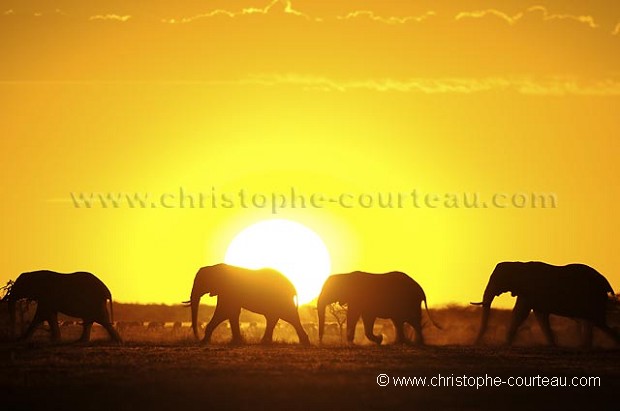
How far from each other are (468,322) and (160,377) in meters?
36.6

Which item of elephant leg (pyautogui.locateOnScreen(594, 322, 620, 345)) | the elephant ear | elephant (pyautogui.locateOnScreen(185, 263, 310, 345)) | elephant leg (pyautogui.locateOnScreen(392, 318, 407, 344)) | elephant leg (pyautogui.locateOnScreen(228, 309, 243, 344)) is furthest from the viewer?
the elephant ear

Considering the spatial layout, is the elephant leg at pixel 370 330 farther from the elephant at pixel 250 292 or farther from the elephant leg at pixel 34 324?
the elephant leg at pixel 34 324

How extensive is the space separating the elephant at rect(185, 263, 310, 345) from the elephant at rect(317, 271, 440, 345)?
168cm

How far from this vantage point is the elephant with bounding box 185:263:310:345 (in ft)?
163

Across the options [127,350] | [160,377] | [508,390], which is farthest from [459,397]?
[127,350]

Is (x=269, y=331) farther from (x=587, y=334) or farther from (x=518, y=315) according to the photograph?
(x=587, y=334)

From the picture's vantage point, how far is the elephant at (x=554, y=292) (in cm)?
4847

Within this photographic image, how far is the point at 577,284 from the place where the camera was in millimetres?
48750

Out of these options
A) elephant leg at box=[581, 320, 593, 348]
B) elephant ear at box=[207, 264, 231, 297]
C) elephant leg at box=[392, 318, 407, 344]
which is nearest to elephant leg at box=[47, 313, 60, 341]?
elephant ear at box=[207, 264, 231, 297]

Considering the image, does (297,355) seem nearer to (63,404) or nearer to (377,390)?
(377,390)

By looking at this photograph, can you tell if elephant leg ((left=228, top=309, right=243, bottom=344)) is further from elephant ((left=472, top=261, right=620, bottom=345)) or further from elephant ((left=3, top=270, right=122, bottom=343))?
elephant ((left=472, top=261, right=620, bottom=345))

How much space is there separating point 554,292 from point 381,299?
6303 mm

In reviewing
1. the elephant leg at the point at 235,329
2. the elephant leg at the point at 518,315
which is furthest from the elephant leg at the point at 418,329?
the elephant leg at the point at 235,329

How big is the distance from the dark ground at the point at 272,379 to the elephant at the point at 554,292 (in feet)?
23.2
